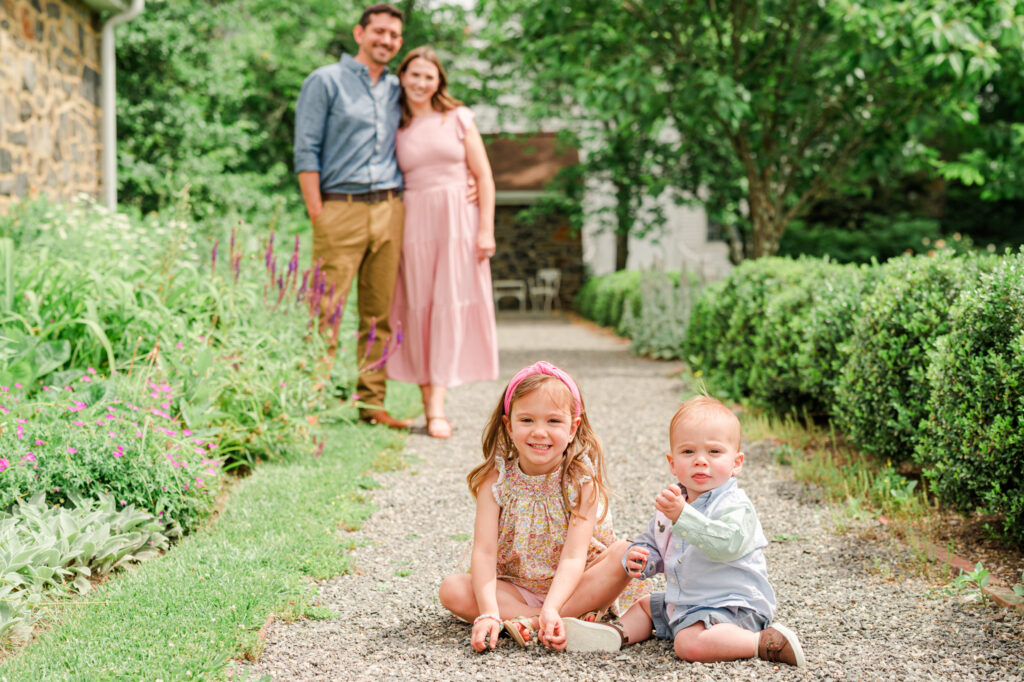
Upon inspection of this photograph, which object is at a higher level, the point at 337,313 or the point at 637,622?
the point at 337,313

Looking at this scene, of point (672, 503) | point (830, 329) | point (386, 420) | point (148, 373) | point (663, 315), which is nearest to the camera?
point (672, 503)

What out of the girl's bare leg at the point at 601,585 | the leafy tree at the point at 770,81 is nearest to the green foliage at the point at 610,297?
the leafy tree at the point at 770,81

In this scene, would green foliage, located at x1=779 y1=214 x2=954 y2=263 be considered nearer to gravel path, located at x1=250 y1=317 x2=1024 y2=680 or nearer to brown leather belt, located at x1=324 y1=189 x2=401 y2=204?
brown leather belt, located at x1=324 y1=189 x2=401 y2=204

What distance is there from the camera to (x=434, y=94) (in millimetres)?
5090

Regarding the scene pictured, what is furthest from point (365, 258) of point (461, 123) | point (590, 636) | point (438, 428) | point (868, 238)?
point (868, 238)

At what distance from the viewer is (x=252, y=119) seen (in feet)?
44.0

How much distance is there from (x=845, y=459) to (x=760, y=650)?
2.41 metres

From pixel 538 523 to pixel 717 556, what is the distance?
1.79 ft

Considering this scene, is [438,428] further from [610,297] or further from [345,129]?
[610,297]

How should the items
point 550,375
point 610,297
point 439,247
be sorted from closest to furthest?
point 550,375 → point 439,247 → point 610,297

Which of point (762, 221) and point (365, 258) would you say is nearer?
point (365, 258)

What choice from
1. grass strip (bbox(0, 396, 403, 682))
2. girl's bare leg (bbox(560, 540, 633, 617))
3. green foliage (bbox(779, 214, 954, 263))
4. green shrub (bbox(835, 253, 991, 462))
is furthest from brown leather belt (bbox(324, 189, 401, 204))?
green foliage (bbox(779, 214, 954, 263))

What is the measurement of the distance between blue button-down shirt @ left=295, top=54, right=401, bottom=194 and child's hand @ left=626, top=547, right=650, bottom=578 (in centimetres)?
323

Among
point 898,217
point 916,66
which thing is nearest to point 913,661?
point 916,66
